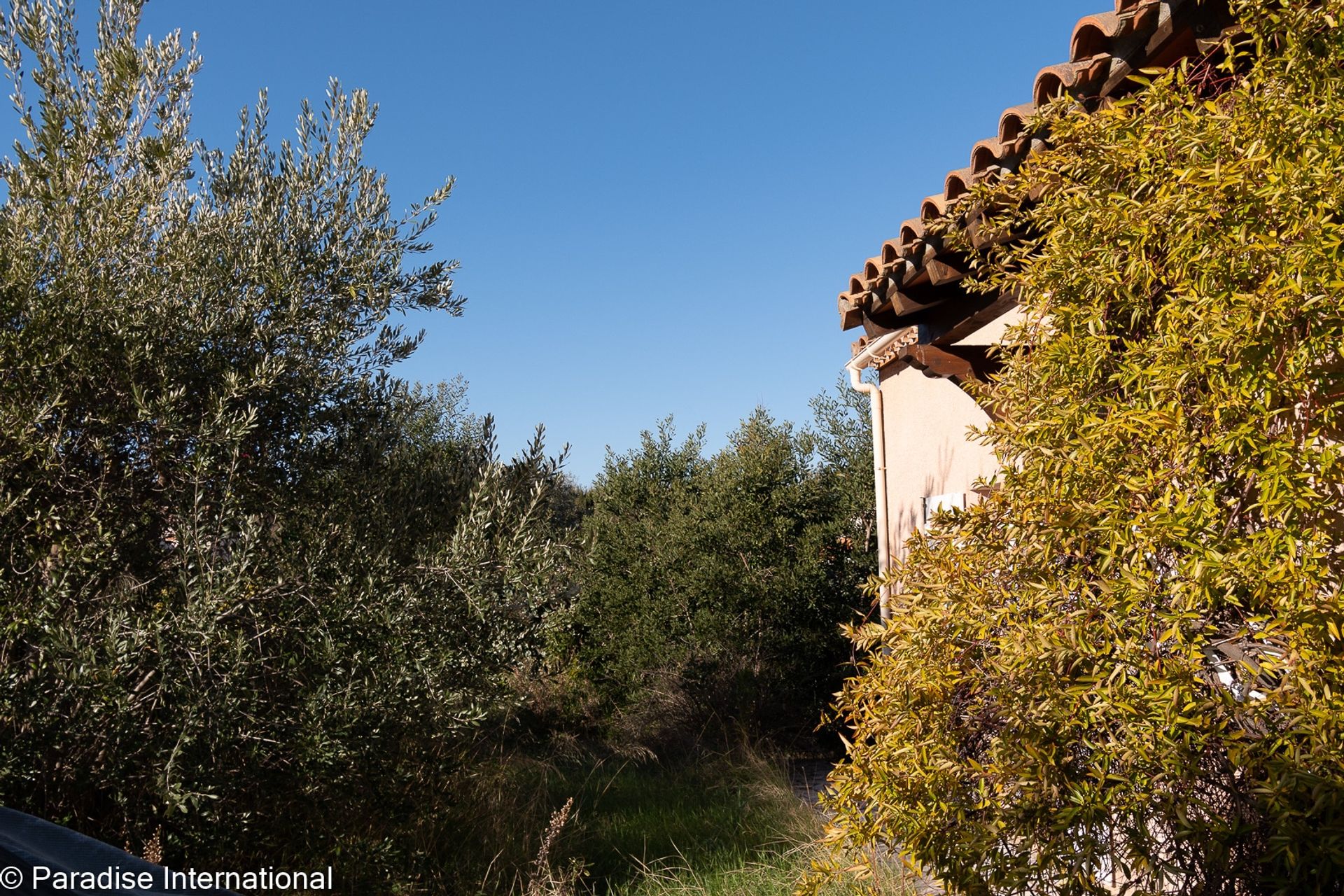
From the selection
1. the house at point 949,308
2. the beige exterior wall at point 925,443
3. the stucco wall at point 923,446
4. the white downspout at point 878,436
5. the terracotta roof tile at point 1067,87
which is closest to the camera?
the terracotta roof tile at point 1067,87

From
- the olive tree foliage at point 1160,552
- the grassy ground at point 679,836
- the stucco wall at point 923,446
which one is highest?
the stucco wall at point 923,446

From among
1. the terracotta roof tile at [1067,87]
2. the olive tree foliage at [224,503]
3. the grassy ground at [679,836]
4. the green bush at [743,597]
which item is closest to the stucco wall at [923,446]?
the terracotta roof tile at [1067,87]

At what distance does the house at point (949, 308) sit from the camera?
10.5 feet

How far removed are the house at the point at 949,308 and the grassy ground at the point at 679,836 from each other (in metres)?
2.06

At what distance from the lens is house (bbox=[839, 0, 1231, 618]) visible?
3199 mm

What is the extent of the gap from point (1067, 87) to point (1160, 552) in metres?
1.99

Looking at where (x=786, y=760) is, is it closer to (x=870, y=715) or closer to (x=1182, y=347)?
(x=870, y=715)

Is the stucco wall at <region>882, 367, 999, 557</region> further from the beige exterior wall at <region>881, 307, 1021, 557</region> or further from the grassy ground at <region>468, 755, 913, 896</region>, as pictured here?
the grassy ground at <region>468, 755, 913, 896</region>

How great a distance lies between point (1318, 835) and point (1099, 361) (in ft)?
4.55

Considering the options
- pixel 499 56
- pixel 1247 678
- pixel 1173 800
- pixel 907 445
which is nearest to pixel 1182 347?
pixel 1247 678

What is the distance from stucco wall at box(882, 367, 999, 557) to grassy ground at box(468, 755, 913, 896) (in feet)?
8.37

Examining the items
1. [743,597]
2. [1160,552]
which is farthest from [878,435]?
[1160,552]

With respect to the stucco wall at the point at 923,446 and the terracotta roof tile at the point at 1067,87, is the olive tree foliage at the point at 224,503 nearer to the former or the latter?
the terracotta roof tile at the point at 1067,87

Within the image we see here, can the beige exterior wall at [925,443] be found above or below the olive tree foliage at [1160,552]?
above
